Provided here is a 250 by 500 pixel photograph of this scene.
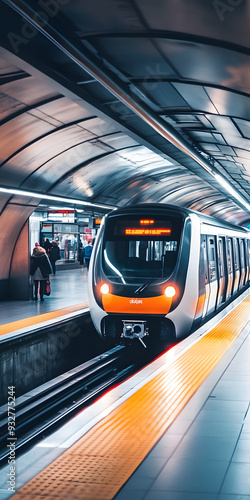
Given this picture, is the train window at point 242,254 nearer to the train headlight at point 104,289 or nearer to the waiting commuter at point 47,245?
the waiting commuter at point 47,245

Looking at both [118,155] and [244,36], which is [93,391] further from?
[118,155]

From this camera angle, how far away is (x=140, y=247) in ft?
35.4

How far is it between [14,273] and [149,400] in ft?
34.4

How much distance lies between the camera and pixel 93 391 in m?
10.6

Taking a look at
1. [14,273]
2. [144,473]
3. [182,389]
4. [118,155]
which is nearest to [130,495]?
[144,473]

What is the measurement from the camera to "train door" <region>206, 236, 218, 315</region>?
12.7 metres

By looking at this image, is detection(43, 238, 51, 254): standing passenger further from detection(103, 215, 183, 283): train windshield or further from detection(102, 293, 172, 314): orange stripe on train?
detection(102, 293, 172, 314): orange stripe on train

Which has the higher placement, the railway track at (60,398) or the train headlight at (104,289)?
the train headlight at (104,289)

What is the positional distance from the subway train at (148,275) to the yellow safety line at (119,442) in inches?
105

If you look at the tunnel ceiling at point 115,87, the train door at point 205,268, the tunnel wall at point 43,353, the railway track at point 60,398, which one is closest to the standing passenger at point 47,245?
the tunnel ceiling at point 115,87

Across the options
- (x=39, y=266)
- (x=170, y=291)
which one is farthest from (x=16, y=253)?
(x=170, y=291)

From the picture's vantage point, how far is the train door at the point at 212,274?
1269 centimetres

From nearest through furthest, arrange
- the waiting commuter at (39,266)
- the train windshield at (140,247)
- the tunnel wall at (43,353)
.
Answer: the tunnel wall at (43,353), the train windshield at (140,247), the waiting commuter at (39,266)

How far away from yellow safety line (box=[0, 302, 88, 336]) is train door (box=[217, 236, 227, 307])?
126 inches
